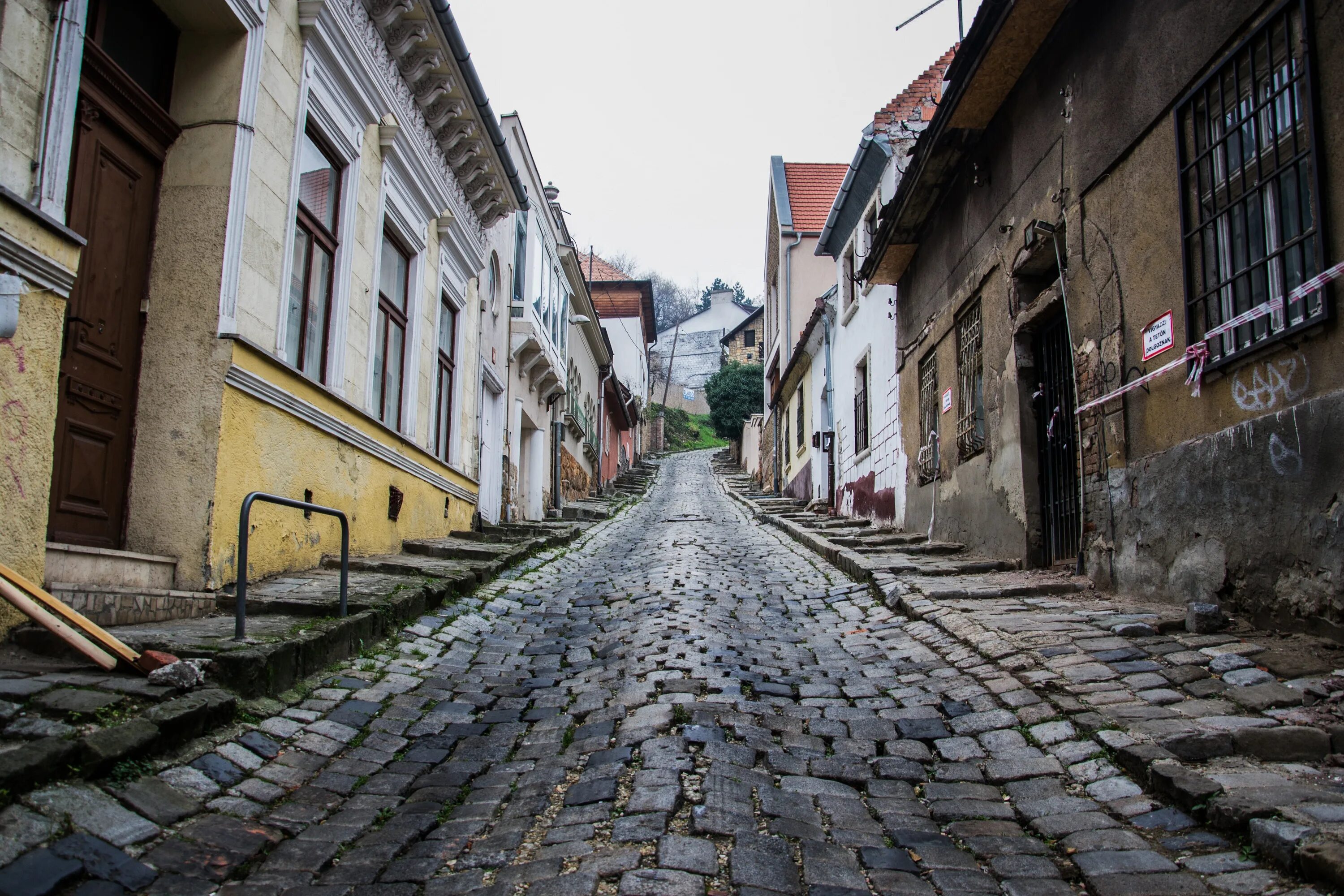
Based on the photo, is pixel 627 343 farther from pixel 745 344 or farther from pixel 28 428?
pixel 28 428

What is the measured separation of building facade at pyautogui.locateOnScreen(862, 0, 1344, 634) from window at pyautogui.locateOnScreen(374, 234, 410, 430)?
19.1ft

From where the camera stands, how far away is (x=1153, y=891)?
280 cm

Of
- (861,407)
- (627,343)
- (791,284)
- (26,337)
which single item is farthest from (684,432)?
(26,337)

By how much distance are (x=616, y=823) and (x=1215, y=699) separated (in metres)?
2.67

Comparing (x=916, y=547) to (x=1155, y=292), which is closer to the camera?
(x=1155, y=292)

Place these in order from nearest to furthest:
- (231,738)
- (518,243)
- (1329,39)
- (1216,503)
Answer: (231,738), (1329,39), (1216,503), (518,243)

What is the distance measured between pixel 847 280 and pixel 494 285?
22.2ft

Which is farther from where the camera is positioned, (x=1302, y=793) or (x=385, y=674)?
(x=385, y=674)

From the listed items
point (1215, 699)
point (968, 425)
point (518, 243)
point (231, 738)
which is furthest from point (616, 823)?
point (518, 243)

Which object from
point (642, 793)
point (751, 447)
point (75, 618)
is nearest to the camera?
point (642, 793)

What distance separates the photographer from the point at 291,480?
6.95 m

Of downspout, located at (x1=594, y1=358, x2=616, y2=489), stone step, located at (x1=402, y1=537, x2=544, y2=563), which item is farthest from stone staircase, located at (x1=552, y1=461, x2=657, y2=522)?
stone step, located at (x1=402, y1=537, x2=544, y2=563)

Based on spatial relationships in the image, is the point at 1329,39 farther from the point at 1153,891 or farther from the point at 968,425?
the point at 968,425

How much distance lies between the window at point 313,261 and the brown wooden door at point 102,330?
1355 millimetres
